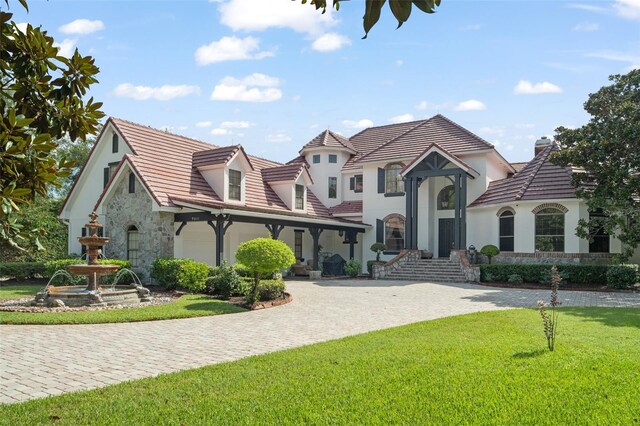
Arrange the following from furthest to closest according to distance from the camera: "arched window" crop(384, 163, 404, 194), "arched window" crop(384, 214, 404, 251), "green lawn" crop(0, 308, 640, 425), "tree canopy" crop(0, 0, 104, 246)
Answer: "arched window" crop(384, 163, 404, 194)
"arched window" crop(384, 214, 404, 251)
"green lawn" crop(0, 308, 640, 425)
"tree canopy" crop(0, 0, 104, 246)

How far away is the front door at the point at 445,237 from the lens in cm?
2917

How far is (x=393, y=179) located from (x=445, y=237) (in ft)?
15.0

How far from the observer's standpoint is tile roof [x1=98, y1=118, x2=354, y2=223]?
21.4 m

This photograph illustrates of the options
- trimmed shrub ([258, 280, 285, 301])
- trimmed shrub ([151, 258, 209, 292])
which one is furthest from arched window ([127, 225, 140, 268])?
trimmed shrub ([258, 280, 285, 301])

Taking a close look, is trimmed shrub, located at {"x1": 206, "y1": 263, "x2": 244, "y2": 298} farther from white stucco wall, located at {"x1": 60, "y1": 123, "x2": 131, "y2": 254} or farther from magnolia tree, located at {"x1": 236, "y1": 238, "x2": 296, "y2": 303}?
white stucco wall, located at {"x1": 60, "y1": 123, "x2": 131, "y2": 254}

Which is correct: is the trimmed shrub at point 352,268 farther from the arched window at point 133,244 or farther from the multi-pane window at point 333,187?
the arched window at point 133,244

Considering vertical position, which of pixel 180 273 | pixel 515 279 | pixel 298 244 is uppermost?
pixel 298 244

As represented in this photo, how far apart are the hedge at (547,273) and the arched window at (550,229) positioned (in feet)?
5.87

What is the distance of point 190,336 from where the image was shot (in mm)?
9742

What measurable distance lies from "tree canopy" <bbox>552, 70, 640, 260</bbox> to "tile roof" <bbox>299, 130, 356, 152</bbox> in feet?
49.9

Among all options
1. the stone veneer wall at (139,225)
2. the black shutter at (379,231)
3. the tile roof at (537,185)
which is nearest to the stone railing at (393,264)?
the black shutter at (379,231)

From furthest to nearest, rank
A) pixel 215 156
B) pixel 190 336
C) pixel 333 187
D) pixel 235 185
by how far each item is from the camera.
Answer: pixel 333 187 < pixel 235 185 < pixel 215 156 < pixel 190 336

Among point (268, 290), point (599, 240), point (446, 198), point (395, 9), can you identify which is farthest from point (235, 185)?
point (395, 9)

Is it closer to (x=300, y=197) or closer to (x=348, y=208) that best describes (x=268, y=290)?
(x=300, y=197)
